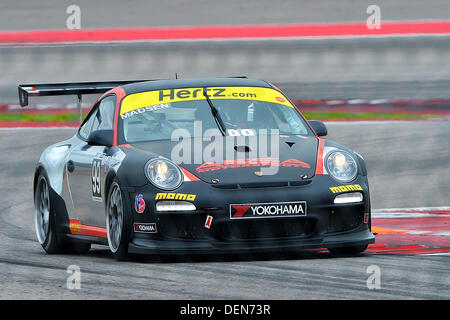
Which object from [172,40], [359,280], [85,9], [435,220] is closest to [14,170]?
[435,220]

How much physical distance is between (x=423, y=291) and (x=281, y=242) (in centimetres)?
138

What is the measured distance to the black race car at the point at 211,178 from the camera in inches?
252

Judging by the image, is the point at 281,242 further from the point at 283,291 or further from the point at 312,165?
the point at 283,291

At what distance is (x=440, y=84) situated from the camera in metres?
18.6

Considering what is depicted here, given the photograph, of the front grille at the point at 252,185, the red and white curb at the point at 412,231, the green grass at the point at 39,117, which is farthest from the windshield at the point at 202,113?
the green grass at the point at 39,117

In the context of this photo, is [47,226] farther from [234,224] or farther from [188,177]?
[234,224]

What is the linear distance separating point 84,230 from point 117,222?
828 mm

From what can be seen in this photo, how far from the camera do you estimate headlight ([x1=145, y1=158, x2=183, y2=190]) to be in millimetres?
6469

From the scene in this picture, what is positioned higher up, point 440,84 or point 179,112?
point 179,112

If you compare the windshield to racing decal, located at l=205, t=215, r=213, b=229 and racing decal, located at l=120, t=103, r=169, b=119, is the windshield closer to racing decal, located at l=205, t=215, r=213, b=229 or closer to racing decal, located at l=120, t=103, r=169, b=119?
racing decal, located at l=120, t=103, r=169, b=119

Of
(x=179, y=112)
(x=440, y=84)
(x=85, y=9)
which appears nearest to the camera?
(x=179, y=112)

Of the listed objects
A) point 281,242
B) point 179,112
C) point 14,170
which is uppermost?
point 179,112

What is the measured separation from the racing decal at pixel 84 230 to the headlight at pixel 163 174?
28.4 inches
